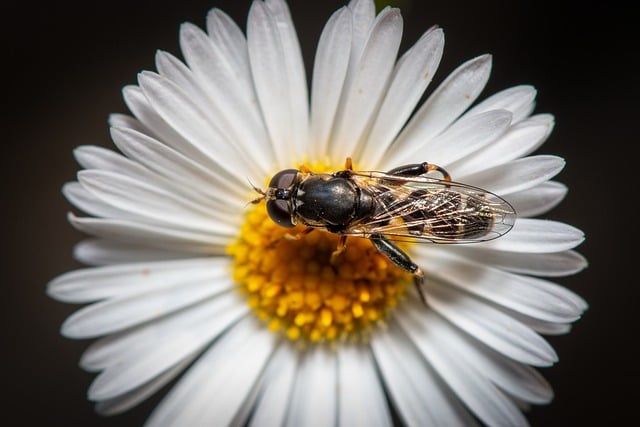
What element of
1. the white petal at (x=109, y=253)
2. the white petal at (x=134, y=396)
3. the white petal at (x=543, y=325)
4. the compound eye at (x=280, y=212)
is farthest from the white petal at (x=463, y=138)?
the white petal at (x=134, y=396)

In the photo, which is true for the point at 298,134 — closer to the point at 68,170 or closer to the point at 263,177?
the point at 263,177

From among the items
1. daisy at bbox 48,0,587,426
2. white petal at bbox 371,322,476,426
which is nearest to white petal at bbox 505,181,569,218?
daisy at bbox 48,0,587,426

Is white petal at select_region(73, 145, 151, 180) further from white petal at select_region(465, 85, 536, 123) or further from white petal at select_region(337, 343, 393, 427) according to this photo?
white petal at select_region(465, 85, 536, 123)

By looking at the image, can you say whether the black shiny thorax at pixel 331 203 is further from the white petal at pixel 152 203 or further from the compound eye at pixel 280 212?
the white petal at pixel 152 203

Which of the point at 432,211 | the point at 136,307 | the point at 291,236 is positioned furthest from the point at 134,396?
the point at 432,211

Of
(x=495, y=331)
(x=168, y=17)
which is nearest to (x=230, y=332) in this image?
(x=495, y=331)

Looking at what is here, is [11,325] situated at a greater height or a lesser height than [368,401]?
lesser
